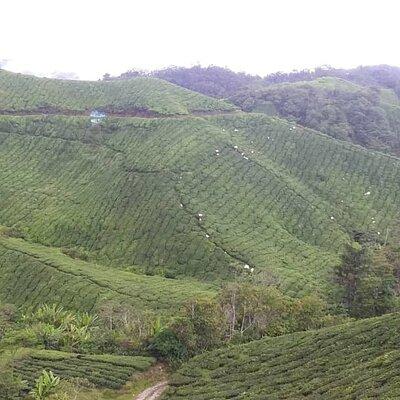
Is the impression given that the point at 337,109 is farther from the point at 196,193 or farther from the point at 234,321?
the point at 234,321

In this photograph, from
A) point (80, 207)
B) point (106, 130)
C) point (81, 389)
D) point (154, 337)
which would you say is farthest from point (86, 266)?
point (106, 130)

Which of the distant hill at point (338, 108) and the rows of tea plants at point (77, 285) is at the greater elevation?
the distant hill at point (338, 108)

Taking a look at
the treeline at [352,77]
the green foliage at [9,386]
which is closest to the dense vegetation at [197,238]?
the green foliage at [9,386]

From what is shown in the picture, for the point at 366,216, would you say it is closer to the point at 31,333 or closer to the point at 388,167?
the point at 388,167

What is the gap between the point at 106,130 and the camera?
102m

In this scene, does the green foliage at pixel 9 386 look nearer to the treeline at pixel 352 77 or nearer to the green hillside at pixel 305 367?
the green hillside at pixel 305 367

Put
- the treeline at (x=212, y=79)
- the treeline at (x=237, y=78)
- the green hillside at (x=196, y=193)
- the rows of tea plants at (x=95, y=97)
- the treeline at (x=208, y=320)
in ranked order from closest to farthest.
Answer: the treeline at (x=208, y=320)
the green hillside at (x=196, y=193)
the rows of tea plants at (x=95, y=97)
the treeline at (x=237, y=78)
the treeline at (x=212, y=79)

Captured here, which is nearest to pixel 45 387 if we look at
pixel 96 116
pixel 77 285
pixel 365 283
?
pixel 77 285

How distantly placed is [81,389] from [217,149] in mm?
63154

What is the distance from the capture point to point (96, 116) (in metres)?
107

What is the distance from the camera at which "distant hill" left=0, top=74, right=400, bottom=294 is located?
70.0 meters

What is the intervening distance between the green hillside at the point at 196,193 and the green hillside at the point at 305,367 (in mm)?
20767

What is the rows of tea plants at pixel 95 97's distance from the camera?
109 metres

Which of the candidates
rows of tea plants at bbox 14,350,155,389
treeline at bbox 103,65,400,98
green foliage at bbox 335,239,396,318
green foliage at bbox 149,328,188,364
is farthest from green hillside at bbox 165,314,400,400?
treeline at bbox 103,65,400,98
